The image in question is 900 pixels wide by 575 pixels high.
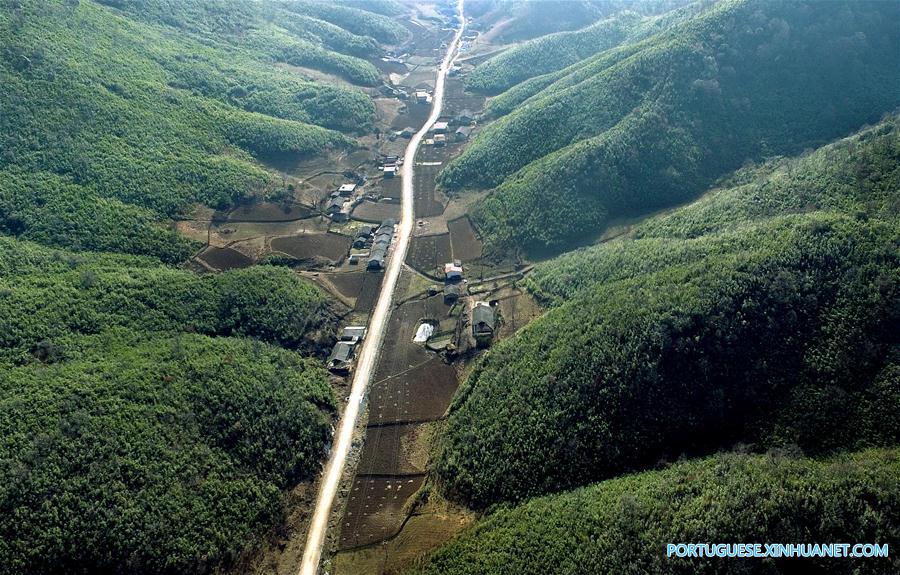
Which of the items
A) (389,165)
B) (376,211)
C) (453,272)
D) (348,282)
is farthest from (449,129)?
(348,282)

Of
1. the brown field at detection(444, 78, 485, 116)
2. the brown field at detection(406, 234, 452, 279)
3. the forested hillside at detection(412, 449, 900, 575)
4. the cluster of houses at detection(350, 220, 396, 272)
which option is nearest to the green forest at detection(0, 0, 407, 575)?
the cluster of houses at detection(350, 220, 396, 272)

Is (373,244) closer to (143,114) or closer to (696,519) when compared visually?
(143,114)

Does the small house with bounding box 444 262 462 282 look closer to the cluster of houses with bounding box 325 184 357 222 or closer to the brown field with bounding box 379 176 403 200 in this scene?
the cluster of houses with bounding box 325 184 357 222

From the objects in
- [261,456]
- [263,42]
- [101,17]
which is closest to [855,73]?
[261,456]

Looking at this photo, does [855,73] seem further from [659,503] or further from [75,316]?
[75,316]


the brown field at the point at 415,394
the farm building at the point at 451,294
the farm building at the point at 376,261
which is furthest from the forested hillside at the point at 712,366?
the farm building at the point at 376,261
